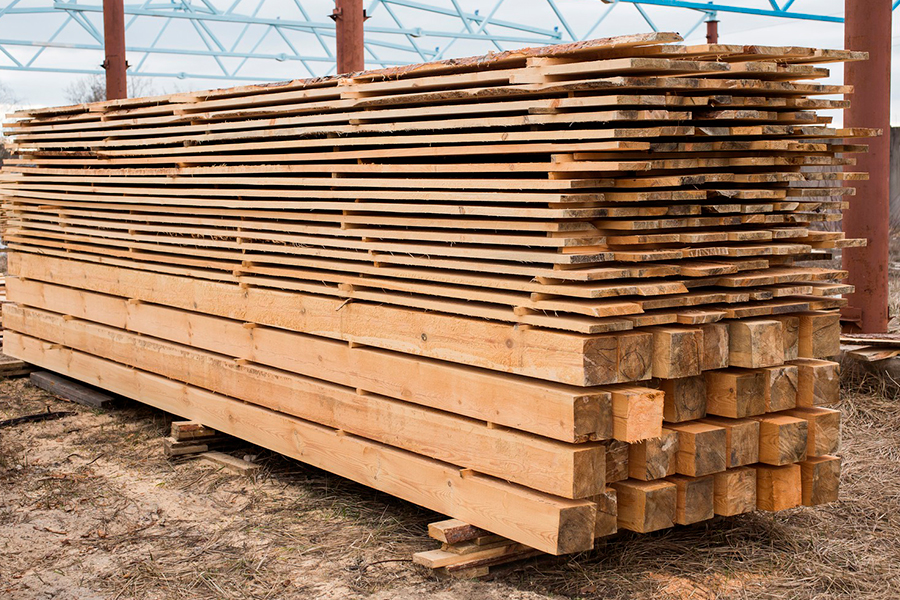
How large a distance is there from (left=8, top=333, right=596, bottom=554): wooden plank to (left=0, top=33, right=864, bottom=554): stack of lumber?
0.7 inches

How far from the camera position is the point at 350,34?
31.9ft

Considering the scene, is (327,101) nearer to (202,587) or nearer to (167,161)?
(167,161)

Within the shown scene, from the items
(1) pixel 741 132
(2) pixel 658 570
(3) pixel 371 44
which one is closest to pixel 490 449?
(2) pixel 658 570

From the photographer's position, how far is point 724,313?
4.31 metres

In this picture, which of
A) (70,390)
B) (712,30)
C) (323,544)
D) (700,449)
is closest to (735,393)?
(700,449)

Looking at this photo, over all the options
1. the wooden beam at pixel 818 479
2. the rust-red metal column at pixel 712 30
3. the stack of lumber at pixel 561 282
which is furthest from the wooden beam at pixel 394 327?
the rust-red metal column at pixel 712 30

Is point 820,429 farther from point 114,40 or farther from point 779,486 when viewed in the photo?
point 114,40

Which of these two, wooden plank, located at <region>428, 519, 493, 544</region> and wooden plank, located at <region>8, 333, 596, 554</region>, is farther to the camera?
wooden plank, located at <region>428, 519, 493, 544</region>

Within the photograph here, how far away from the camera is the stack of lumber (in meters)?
4.16

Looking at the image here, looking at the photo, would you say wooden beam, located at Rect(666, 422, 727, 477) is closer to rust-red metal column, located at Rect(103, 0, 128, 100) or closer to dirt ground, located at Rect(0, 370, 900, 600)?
dirt ground, located at Rect(0, 370, 900, 600)

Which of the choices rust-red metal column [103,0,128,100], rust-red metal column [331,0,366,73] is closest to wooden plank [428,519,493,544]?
rust-red metal column [331,0,366,73]

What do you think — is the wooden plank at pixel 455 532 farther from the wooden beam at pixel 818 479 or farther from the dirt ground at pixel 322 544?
the wooden beam at pixel 818 479

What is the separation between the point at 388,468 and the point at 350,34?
18.8ft

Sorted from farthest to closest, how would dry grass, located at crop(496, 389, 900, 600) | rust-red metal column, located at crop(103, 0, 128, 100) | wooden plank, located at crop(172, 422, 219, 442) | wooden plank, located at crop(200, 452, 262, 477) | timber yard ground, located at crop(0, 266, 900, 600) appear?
1. rust-red metal column, located at crop(103, 0, 128, 100)
2. wooden plank, located at crop(172, 422, 219, 442)
3. wooden plank, located at crop(200, 452, 262, 477)
4. timber yard ground, located at crop(0, 266, 900, 600)
5. dry grass, located at crop(496, 389, 900, 600)
